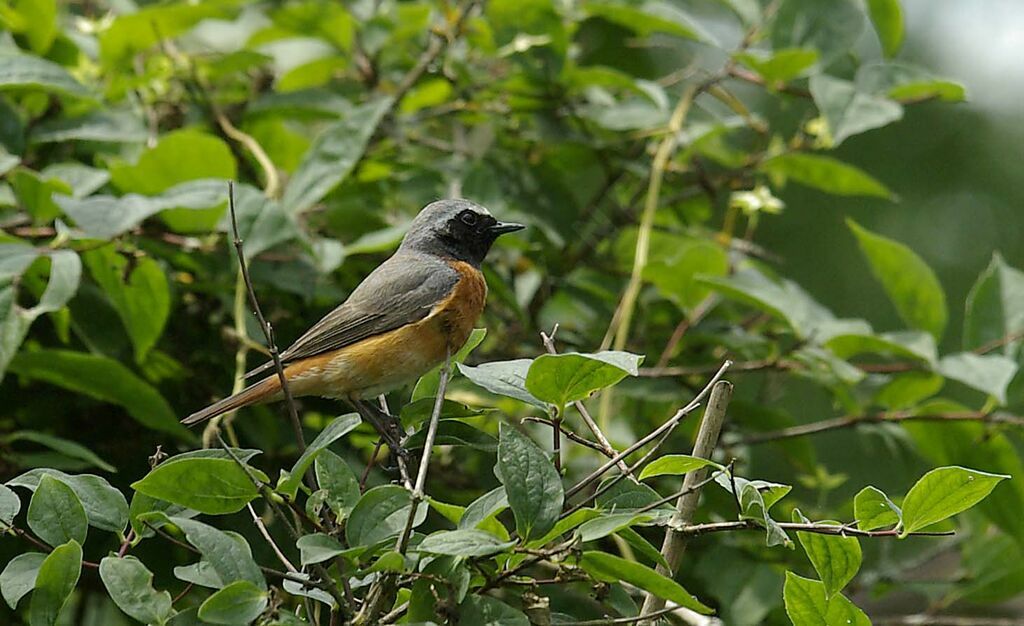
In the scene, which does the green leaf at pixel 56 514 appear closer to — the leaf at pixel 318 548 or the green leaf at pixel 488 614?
the leaf at pixel 318 548

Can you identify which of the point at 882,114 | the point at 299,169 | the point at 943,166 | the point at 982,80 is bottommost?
the point at 943,166

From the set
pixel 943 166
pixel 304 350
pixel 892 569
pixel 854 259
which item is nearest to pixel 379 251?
pixel 304 350

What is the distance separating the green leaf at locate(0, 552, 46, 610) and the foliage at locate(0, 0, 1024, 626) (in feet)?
2.25

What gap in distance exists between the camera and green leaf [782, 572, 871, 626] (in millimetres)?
1537

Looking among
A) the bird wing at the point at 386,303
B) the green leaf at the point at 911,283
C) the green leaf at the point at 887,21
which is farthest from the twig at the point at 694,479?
the green leaf at the point at 887,21

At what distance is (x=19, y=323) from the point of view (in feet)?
8.07

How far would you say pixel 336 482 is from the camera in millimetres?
1512

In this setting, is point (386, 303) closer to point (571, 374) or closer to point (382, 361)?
point (382, 361)

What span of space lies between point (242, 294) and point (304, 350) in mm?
303

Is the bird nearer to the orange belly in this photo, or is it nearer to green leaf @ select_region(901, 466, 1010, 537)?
the orange belly

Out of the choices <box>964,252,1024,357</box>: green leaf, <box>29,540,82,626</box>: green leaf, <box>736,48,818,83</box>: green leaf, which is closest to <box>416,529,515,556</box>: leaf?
<box>29,540,82,626</box>: green leaf

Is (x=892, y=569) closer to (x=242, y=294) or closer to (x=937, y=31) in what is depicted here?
(x=242, y=294)

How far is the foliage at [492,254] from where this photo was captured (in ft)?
8.86

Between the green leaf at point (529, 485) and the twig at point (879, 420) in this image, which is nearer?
the green leaf at point (529, 485)
